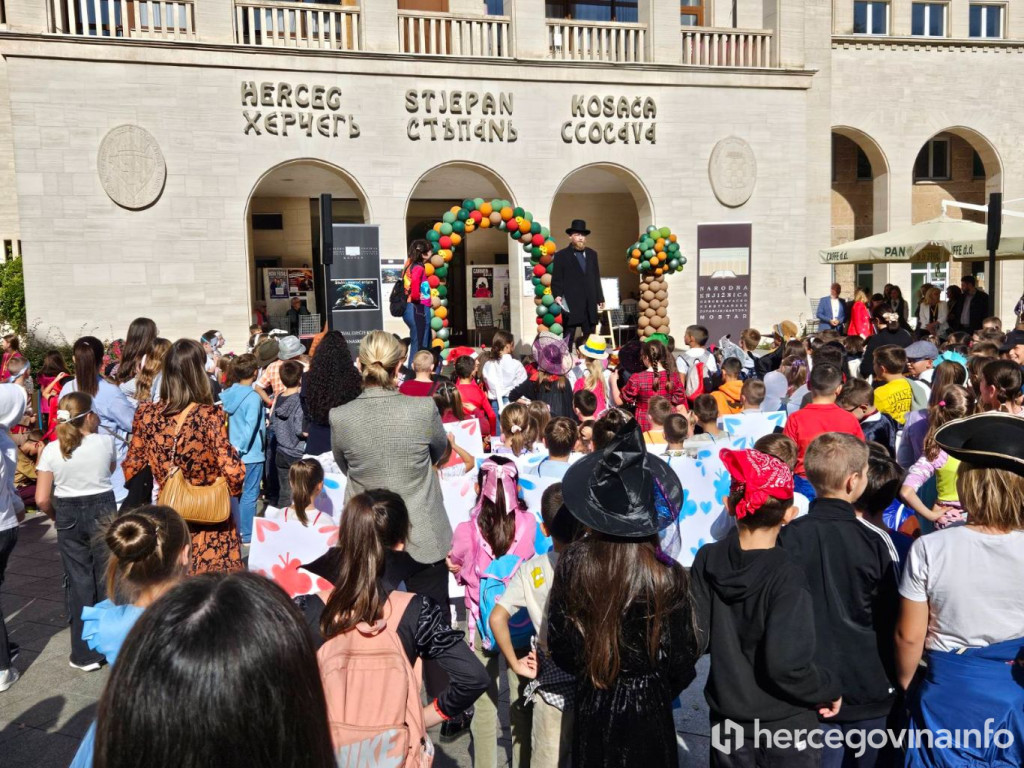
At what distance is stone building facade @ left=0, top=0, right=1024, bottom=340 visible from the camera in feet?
54.4

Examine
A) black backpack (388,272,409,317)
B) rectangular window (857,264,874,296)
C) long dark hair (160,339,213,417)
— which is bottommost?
long dark hair (160,339,213,417)

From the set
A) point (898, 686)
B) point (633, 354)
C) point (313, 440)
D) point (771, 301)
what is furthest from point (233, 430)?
point (771, 301)

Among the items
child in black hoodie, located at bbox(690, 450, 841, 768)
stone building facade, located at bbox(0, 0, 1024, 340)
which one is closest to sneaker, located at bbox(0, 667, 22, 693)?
child in black hoodie, located at bbox(690, 450, 841, 768)

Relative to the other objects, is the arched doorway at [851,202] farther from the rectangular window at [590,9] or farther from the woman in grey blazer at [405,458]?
the woman in grey blazer at [405,458]

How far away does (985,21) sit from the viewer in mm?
27625

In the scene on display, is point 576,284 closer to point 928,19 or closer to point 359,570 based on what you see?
point 359,570

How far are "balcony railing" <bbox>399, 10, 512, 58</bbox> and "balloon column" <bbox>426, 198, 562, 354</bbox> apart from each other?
4666 mm

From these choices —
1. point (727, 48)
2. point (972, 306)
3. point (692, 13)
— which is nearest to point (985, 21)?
point (692, 13)

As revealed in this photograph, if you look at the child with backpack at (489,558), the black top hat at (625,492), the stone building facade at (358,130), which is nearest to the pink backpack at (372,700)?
the black top hat at (625,492)

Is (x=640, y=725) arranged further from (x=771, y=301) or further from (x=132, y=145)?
(x=771, y=301)

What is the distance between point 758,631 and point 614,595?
652 millimetres

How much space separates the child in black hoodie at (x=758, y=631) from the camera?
10.1ft

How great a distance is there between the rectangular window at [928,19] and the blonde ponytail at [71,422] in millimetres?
28464

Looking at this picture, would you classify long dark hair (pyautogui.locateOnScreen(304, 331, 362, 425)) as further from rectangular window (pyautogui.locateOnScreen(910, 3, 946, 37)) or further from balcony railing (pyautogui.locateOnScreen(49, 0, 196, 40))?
rectangular window (pyautogui.locateOnScreen(910, 3, 946, 37))
